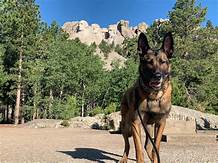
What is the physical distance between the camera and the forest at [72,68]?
4462cm

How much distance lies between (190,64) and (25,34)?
61.1ft

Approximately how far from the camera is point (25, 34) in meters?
44.4

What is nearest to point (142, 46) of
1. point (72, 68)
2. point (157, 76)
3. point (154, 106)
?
point (157, 76)

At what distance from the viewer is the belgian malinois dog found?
19.2ft

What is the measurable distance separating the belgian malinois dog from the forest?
113 feet

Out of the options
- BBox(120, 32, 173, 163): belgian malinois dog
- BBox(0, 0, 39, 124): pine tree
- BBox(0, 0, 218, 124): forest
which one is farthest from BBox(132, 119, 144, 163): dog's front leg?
BBox(0, 0, 39, 124): pine tree

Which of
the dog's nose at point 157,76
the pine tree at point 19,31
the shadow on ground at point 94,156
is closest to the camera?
the dog's nose at point 157,76

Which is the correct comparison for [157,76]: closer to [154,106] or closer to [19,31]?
[154,106]

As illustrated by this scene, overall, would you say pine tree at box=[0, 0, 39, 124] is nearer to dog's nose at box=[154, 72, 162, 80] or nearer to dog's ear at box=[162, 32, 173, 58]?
dog's ear at box=[162, 32, 173, 58]

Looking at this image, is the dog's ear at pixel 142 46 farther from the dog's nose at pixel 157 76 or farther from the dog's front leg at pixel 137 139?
the dog's front leg at pixel 137 139

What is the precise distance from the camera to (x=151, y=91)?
6055 mm

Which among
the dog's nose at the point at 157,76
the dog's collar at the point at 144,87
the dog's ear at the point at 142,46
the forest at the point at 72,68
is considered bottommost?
the dog's collar at the point at 144,87

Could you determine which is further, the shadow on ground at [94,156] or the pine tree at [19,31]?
the pine tree at [19,31]

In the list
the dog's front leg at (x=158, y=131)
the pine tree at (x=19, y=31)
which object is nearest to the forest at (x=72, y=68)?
the pine tree at (x=19, y=31)
